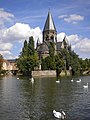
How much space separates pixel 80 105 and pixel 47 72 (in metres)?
99.2

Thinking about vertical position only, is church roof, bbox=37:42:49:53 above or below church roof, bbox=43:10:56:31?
below

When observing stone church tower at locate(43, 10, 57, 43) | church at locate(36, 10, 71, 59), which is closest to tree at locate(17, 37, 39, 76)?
church at locate(36, 10, 71, 59)

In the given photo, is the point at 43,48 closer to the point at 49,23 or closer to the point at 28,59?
the point at 49,23

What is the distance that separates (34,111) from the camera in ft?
103

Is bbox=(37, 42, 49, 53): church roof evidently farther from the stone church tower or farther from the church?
the stone church tower

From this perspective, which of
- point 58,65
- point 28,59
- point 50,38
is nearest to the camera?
point 28,59

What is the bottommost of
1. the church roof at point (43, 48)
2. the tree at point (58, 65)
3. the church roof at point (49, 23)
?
the tree at point (58, 65)

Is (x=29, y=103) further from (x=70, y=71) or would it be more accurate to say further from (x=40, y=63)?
(x=70, y=71)

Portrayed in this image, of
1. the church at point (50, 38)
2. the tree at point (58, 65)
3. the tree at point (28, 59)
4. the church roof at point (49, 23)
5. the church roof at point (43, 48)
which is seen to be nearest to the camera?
the tree at point (28, 59)

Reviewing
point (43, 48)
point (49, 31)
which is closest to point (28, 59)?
point (43, 48)

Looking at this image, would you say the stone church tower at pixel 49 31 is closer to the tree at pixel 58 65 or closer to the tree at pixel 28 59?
the tree at pixel 28 59

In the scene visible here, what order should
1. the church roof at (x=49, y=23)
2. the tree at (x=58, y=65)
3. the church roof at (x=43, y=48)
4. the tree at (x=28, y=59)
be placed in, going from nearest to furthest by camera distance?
the tree at (x=28, y=59) → the tree at (x=58, y=65) → the church roof at (x=43, y=48) → the church roof at (x=49, y=23)

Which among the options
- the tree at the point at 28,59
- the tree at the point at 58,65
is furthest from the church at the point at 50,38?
the tree at the point at 58,65

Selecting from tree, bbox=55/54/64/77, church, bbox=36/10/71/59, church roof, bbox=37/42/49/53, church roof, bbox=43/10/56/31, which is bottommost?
tree, bbox=55/54/64/77
